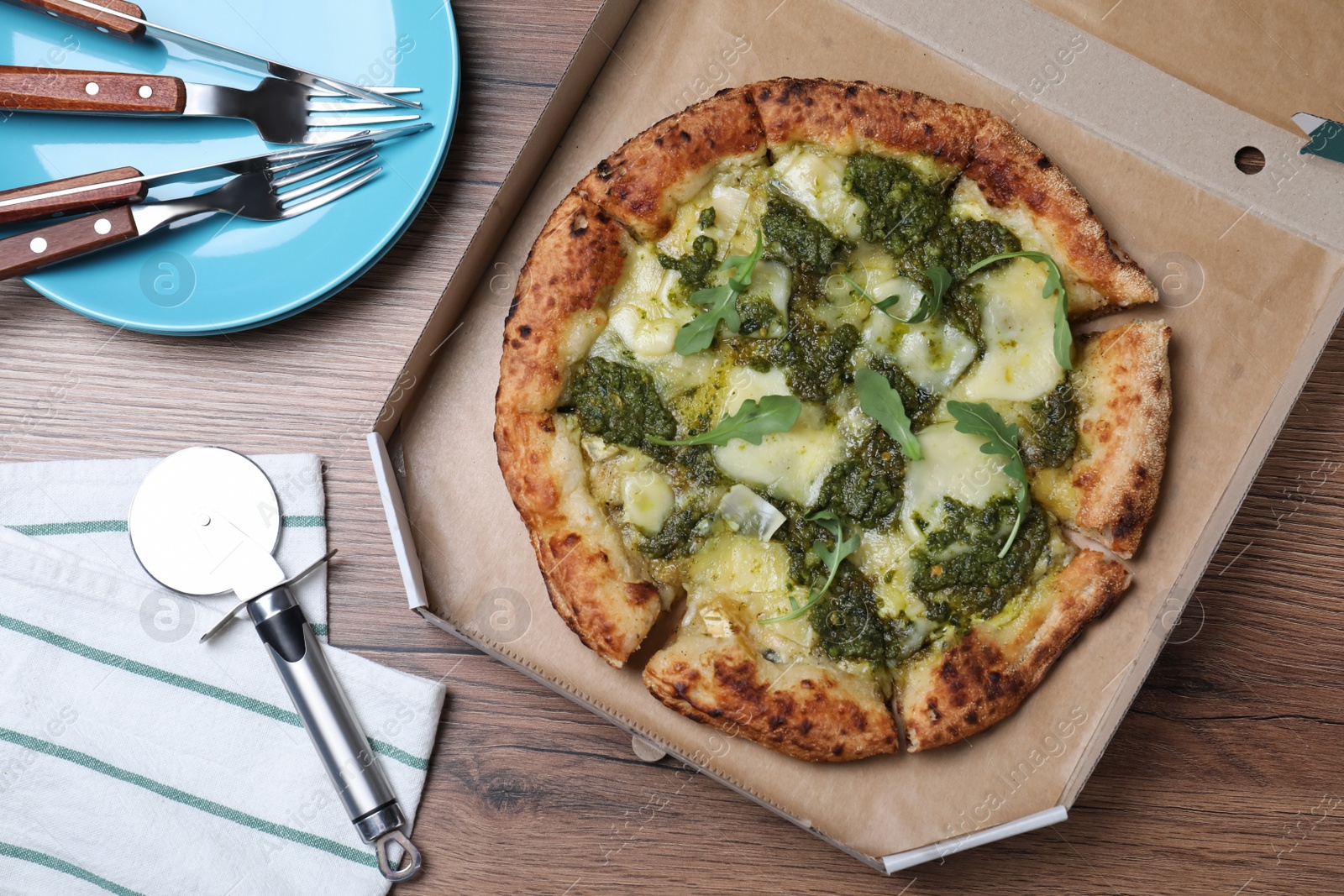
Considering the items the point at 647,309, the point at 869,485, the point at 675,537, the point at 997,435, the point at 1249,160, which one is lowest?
the point at 675,537

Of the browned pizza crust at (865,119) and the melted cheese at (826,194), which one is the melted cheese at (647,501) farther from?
the browned pizza crust at (865,119)

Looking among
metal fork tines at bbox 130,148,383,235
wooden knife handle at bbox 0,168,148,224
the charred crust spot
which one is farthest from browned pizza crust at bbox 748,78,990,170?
wooden knife handle at bbox 0,168,148,224

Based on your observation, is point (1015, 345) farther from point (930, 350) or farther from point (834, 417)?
point (834, 417)

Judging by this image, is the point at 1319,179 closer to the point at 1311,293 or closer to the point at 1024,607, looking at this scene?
the point at 1311,293

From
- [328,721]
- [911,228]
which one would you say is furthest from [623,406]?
[328,721]

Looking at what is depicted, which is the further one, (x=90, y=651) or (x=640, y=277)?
(x=90, y=651)

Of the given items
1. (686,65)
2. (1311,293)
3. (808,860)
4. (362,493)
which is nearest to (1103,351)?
(1311,293)
